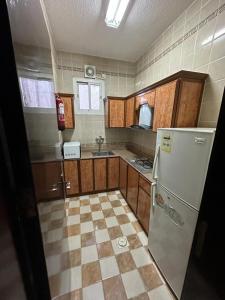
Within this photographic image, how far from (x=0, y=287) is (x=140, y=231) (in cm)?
181

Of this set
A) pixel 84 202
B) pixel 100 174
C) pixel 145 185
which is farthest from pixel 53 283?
pixel 100 174

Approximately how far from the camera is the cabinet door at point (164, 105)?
59.6 inches

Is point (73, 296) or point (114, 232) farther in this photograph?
point (114, 232)

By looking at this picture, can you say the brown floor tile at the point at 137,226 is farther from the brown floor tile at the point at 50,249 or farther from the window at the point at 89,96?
the window at the point at 89,96

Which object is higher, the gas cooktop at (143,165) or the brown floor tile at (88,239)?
the gas cooktop at (143,165)

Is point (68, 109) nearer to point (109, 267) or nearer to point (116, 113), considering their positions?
point (116, 113)

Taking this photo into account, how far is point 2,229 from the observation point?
1.37 feet

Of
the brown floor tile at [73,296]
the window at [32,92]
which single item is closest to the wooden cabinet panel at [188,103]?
the window at [32,92]

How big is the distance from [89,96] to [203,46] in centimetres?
212

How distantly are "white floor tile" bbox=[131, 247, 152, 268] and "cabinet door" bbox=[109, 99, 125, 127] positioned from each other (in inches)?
87.1

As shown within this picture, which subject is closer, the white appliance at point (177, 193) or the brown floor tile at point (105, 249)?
the white appliance at point (177, 193)

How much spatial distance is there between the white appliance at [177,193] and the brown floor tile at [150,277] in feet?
0.28

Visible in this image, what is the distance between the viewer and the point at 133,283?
4.20 feet

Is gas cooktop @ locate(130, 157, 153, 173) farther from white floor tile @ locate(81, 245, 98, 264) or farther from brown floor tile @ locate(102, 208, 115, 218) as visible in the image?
white floor tile @ locate(81, 245, 98, 264)
